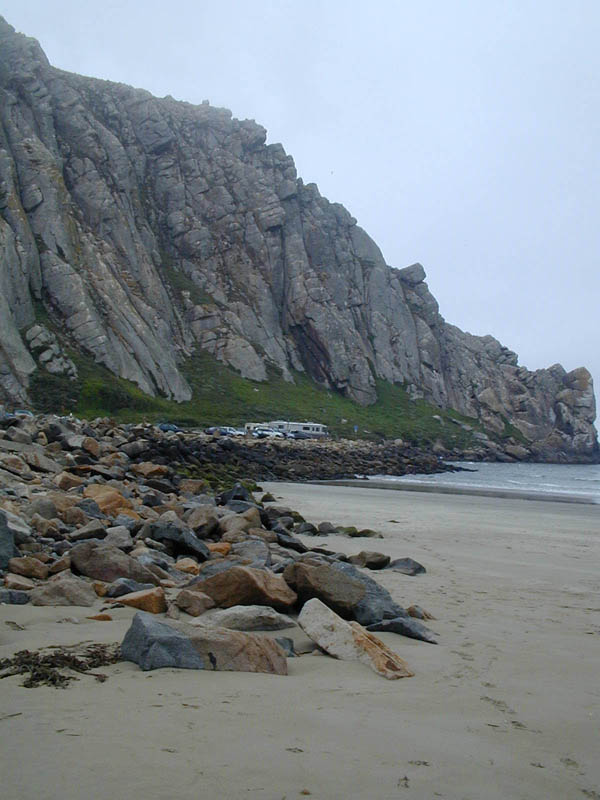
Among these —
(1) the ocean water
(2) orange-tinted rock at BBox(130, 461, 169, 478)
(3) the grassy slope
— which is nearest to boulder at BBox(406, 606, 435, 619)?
(2) orange-tinted rock at BBox(130, 461, 169, 478)

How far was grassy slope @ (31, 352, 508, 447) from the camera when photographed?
6806cm

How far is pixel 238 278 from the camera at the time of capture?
11662 cm

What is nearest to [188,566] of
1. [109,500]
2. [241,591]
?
[241,591]

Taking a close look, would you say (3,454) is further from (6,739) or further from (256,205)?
(256,205)

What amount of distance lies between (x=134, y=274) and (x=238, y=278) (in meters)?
24.7

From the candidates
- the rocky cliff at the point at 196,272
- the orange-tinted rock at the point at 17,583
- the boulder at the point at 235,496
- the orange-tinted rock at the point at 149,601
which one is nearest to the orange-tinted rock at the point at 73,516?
the orange-tinted rock at the point at 17,583

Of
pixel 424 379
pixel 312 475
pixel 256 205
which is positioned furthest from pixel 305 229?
pixel 312 475

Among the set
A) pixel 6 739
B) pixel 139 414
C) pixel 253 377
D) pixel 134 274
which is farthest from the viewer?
pixel 253 377

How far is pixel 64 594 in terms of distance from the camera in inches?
270

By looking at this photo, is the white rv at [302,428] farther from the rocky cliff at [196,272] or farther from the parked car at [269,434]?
the rocky cliff at [196,272]

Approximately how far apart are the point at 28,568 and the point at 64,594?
1.11 meters

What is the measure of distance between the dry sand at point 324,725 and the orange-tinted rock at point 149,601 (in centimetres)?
22

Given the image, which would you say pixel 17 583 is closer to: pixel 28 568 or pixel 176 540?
pixel 28 568

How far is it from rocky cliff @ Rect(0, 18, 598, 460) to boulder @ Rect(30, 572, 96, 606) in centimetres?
6035
